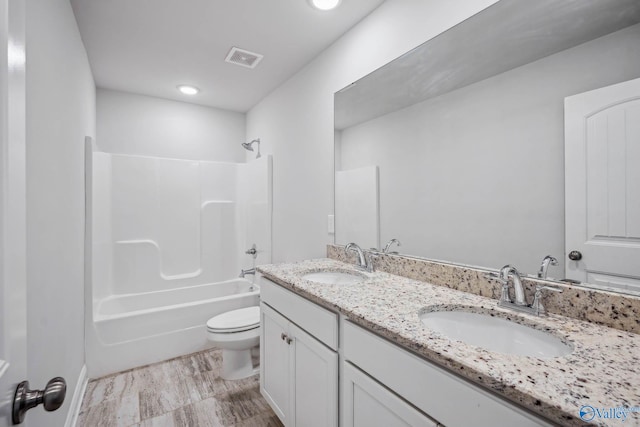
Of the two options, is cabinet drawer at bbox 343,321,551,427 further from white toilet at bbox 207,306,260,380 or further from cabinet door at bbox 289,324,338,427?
white toilet at bbox 207,306,260,380

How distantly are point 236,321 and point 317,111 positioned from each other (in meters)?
1.77

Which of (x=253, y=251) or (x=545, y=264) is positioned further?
(x=253, y=251)

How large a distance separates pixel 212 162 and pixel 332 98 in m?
1.86

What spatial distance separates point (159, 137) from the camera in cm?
319

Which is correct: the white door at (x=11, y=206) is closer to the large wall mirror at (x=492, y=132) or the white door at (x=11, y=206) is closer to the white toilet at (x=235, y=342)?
the large wall mirror at (x=492, y=132)

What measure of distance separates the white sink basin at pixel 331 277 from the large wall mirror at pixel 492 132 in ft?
0.77

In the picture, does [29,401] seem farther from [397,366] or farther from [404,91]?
[404,91]

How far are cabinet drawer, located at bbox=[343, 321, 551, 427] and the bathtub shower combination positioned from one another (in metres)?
2.06

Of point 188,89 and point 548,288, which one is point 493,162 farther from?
point 188,89

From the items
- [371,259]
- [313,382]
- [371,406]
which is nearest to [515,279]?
[371,406]

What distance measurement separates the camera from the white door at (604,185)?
87cm

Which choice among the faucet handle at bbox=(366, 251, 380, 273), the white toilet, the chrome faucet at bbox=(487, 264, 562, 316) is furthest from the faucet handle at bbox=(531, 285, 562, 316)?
the white toilet

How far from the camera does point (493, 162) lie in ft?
3.95

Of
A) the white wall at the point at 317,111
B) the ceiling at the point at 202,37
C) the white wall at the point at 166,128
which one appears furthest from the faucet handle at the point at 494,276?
the white wall at the point at 166,128
